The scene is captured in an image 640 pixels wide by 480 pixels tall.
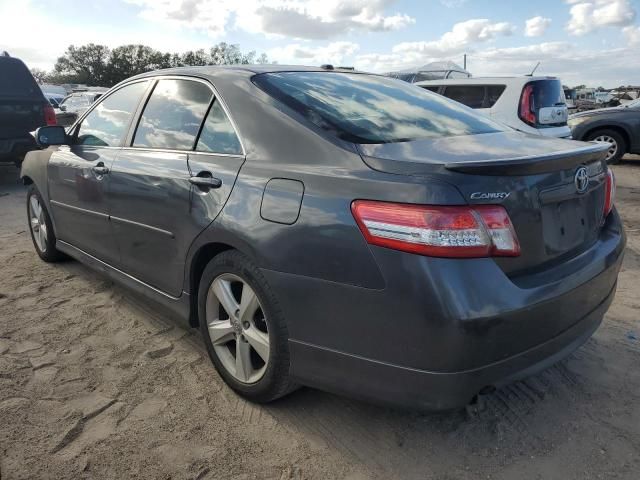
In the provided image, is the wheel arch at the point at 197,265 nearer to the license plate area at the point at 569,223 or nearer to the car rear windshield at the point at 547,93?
the license plate area at the point at 569,223

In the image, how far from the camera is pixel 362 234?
6.26 feet

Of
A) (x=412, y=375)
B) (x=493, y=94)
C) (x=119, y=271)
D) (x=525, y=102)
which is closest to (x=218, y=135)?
(x=119, y=271)

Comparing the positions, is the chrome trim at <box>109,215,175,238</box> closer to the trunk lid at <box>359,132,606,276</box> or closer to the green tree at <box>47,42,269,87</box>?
the trunk lid at <box>359,132,606,276</box>

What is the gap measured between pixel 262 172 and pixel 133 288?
1424 millimetres

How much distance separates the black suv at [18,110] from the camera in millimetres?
8172

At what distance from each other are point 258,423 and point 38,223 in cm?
331

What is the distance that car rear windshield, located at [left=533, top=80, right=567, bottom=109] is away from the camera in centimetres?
827

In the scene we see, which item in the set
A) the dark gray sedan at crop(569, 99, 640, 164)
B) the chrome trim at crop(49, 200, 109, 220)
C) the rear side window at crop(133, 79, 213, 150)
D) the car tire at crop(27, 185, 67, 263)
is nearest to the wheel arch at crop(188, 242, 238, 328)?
the rear side window at crop(133, 79, 213, 150)

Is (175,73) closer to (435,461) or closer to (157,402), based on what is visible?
(157,402)

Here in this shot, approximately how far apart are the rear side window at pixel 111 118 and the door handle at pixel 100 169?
17 cm

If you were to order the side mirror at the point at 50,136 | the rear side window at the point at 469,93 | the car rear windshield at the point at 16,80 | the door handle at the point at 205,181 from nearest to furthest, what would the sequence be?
the door handle at the point at 205,181 → the side mirror at the point at 50,136 → the car rear windshield at the point at 16,80 → the rear side window at the point at 469,93

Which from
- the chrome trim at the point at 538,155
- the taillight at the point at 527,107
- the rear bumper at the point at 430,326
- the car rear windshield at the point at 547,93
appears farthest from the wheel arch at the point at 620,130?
the rear bumper at the point at 430,326

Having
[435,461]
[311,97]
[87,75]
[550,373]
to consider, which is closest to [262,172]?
[311,97]

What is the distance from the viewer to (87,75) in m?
74.6
